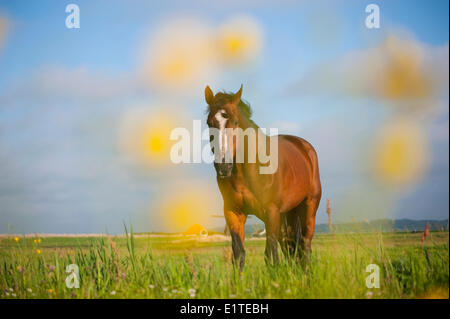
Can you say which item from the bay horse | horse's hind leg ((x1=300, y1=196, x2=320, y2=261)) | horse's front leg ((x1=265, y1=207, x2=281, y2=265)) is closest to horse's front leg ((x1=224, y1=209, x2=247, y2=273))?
the bay horse

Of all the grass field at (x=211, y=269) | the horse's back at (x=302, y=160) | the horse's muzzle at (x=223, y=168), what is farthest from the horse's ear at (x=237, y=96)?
the grass field at (x=211, y=269)

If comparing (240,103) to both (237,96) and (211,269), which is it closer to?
(237,96)

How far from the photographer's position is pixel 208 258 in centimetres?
652

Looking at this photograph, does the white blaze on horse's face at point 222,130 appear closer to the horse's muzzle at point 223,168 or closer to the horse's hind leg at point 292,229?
the horse's muzzle at point 223,168

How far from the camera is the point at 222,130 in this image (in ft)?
19.9

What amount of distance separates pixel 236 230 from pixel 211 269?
0.91m

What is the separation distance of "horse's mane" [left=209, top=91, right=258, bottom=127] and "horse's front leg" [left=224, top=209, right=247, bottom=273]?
5.41ft

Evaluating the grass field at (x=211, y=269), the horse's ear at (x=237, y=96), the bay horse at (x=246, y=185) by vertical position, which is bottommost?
the grass field at (x=211, y=269)

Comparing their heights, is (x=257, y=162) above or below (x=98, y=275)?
above

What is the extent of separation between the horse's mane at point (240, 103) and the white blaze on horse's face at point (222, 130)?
0.93ft

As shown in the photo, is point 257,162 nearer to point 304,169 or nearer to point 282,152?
point 282,152

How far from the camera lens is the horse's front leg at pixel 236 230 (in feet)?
21.4
